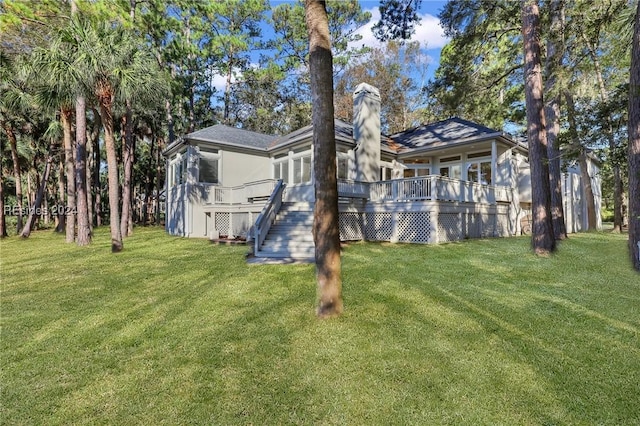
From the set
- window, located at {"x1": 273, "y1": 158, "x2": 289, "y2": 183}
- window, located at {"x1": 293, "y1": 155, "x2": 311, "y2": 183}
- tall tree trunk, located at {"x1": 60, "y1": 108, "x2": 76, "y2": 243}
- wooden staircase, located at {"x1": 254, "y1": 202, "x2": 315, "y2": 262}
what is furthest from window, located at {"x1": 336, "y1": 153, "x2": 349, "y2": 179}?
tall tree trunk, located at {"x1": 60, "y1": 108, "x2": 76, "y2": 243}

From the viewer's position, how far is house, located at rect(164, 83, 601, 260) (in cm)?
1122

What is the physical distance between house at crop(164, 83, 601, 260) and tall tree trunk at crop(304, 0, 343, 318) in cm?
522

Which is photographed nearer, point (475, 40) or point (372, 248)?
point (372, 248)

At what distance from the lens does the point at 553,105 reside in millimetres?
12938

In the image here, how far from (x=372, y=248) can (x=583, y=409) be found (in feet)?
25.1

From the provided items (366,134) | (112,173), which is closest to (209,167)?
(112,173)

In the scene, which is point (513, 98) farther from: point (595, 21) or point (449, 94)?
point (595, 21)

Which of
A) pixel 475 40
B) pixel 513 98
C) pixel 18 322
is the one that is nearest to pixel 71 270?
pixel 18 322

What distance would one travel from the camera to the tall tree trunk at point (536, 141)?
8.67 m

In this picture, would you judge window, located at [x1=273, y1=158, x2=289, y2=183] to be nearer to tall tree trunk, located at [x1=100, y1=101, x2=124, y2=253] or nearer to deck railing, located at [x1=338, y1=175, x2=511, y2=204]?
deck railing, located at [x1=338, y1=175, x2=511, y2=204]

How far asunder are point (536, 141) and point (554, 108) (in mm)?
5896

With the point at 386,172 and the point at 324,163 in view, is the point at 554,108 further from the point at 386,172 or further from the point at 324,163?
the point at 324,163

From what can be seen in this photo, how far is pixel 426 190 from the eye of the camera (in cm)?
1105

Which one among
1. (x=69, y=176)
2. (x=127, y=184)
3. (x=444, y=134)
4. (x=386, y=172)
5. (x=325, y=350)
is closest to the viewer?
(x=325, y=350)
